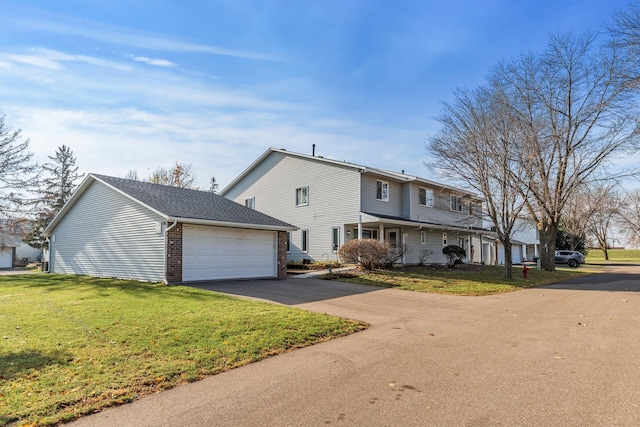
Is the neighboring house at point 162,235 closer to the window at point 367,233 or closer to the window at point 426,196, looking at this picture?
the window at point 367,233

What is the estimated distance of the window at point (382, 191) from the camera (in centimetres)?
2470

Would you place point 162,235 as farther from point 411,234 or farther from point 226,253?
point 411,234

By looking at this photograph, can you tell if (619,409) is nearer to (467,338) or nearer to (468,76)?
(467,338)

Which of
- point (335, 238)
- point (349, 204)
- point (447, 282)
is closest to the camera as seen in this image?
point (447, 282)

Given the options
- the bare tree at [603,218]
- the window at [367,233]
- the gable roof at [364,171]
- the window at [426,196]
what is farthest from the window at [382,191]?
the bare tree at [603,218]

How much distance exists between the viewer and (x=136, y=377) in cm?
515

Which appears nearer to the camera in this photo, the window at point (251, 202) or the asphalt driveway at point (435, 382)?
the asphalt driveway at point (435, 382)

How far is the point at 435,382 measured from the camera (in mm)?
4980

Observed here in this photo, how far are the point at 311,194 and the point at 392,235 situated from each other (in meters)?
5.69

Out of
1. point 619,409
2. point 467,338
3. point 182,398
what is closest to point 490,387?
point 619,409

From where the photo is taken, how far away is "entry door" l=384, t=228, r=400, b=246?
25.5 metres

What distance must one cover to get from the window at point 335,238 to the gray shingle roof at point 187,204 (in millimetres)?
5455

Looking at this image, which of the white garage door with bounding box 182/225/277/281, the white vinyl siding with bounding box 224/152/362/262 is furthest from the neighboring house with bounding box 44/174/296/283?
the white vinyl siding with bounding box 224/152/362/262

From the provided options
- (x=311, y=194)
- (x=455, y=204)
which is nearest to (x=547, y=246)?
(x=455, y=204)
